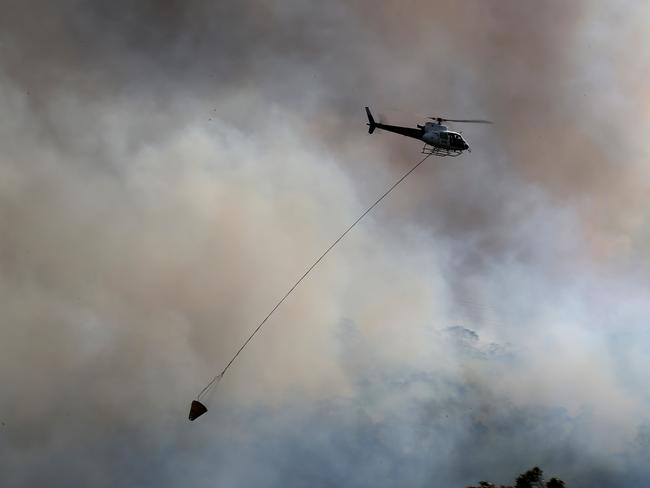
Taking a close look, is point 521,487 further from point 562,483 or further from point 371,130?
point 371,130

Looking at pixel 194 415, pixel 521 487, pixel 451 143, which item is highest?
pixel 451 143

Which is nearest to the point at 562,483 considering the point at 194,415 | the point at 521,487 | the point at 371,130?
the point at 521,487

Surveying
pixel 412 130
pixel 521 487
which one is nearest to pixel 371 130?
pixel 412 130

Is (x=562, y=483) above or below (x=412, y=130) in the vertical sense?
below

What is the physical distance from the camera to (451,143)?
9644 cm

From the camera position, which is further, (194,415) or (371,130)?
(371,130)

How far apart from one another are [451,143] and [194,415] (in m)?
52.9

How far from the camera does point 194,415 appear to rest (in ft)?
202

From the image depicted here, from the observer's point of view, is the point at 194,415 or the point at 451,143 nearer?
the point at 194,415

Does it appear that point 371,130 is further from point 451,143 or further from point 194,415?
point 194,415

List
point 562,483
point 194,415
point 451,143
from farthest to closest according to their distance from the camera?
point 451,143
point 562,483
point 194,415

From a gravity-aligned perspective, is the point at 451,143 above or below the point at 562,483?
above

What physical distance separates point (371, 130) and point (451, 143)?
11354mm

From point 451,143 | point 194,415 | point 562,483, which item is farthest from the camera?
point 451,143
